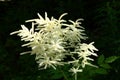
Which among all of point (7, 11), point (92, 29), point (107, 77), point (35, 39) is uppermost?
point (7, 11)

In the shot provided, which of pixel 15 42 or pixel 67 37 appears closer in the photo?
pixel 67 37

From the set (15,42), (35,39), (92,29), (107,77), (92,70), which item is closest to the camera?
(35,39)

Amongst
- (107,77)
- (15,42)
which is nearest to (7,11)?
(15,42)

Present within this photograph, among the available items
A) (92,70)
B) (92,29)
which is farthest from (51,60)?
(92,29)

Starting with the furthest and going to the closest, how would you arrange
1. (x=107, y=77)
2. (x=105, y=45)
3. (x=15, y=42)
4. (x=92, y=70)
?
(x=15, y=42) → (x=105, y=45) → (x=107, y=77) → (x=92, y=70)

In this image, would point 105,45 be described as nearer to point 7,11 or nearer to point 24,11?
point 24,11

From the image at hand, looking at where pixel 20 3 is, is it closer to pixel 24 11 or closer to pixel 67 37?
pixel 24 11

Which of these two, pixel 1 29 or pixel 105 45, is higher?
pixel 1 29
